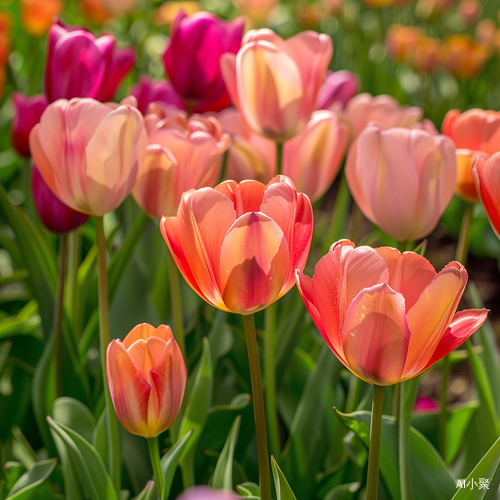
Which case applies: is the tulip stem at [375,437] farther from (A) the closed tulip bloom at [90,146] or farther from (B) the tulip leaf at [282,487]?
(A) the closed tulip bloom at [90,146]

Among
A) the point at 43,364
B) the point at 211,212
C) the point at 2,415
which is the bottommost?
the point at 2,415

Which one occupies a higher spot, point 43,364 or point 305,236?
point 305,236

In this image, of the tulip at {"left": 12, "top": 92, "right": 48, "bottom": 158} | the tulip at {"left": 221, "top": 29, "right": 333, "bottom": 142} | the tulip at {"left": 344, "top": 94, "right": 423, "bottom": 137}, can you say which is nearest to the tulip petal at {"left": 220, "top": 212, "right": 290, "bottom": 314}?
the tulip at {"left": 221, "top": 29, "right": 333, "bottom": 142}

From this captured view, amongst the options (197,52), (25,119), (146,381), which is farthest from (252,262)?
(25,119)

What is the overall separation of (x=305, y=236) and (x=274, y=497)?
37 centimetres

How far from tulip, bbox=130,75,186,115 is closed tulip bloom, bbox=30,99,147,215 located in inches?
14.5

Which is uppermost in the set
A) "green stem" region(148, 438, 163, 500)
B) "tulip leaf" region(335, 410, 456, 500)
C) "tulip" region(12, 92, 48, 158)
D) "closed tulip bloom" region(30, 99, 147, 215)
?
"closed tulip bloom" region(30, 99, 147, 215)

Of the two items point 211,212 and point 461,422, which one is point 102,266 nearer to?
point 211,212

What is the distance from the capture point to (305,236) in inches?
17.9

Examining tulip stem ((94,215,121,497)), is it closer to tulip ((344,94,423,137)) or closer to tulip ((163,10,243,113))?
tulip ((163,10,243,113))

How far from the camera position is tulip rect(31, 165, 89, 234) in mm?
735

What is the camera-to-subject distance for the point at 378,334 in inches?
14.9

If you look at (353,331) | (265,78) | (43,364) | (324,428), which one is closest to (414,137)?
(265,78)

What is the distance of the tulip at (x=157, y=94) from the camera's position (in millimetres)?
921
